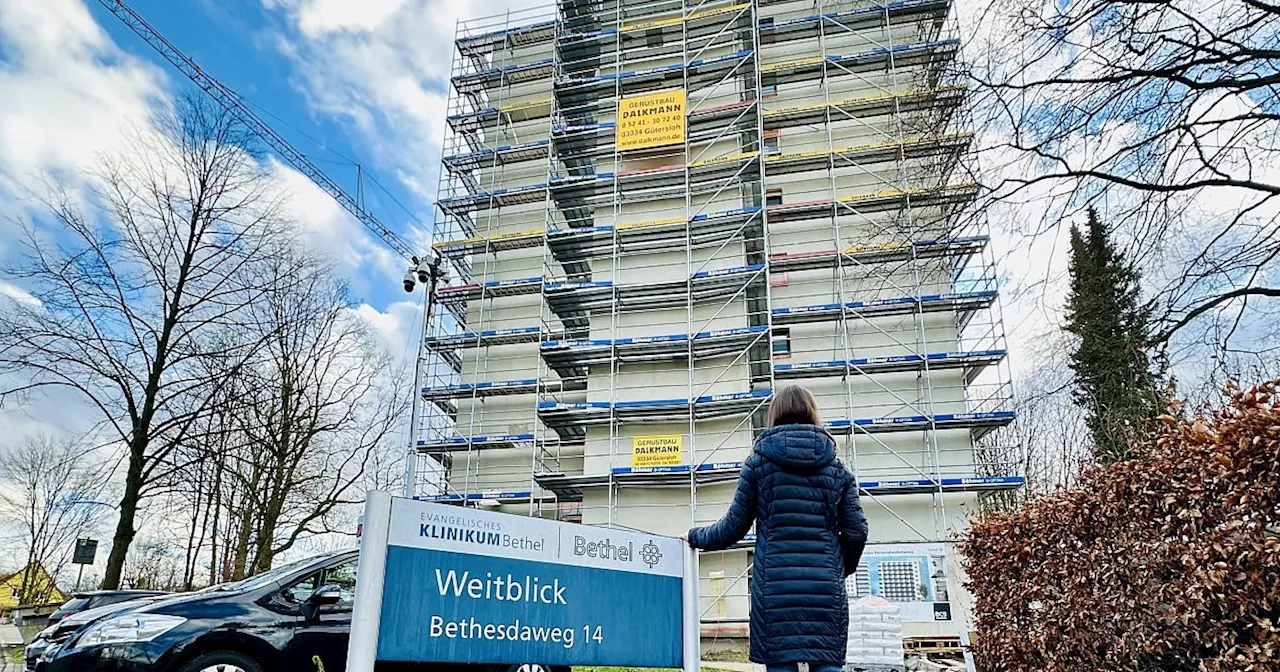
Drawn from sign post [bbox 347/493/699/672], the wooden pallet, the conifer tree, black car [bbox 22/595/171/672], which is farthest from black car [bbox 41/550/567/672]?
the wooden pallet

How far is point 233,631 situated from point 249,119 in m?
36.1

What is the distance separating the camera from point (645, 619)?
11.3ft

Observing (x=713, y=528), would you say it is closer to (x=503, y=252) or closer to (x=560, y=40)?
(x=503, y=252)

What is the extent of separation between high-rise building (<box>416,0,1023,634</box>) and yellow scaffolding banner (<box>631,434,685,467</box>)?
0.05 metres

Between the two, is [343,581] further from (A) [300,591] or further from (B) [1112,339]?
(B) [1112,339]

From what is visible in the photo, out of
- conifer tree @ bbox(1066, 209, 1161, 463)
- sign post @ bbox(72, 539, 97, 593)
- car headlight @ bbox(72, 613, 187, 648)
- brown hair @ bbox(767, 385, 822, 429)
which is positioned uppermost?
conifer tree @ bbox(1066, 209, 1161, 463)

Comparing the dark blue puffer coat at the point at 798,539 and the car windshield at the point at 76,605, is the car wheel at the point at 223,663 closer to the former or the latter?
the dark blue puffer coat at the point at 798,539

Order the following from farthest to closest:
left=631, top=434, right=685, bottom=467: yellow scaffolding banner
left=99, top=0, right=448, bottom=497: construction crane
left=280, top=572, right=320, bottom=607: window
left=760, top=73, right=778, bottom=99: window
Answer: left=99, top=0, right=448, bottom=497: construction crane, left=760, top=73, right=778, bottom=99: window, left=631, top=434, right=685, bottom=467: yellow scaffolding banner, left=280, top=572, right=320, bottom=607: window

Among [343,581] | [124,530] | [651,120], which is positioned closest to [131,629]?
[343,581]

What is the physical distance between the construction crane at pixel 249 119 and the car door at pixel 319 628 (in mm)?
31937

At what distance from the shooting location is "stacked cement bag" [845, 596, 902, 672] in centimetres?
900

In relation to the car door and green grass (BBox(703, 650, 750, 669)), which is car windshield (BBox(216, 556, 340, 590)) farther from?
green grass (BBox(703, 650, 750, 669))

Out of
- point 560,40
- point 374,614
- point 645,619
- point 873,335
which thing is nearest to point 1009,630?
point 645,619

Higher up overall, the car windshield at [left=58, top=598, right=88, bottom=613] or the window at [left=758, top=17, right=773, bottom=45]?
the window at [left=758, top=17, right=773, bottom=45]
